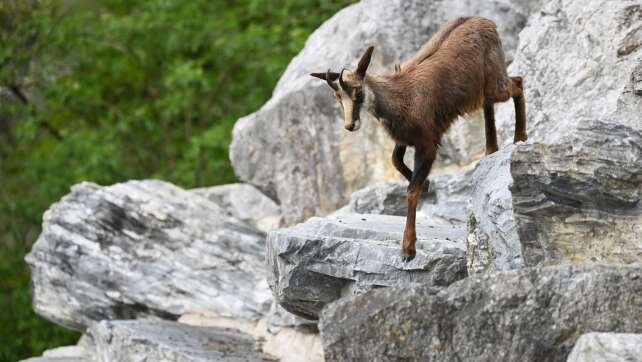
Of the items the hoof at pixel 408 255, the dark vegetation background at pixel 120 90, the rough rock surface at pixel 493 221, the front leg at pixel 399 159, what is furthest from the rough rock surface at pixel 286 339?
the dark vegetation background at pixel 120 90

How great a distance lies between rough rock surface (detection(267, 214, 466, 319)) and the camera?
28.3 ft

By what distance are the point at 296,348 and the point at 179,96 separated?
1156cm

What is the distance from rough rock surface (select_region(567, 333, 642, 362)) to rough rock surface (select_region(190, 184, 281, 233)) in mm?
8219

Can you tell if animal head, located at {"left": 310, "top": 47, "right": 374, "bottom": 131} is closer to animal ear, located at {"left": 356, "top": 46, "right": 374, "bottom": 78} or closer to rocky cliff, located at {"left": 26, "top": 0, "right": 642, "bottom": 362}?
animal ear, located at {"left": 356, "top": 46, "right": 374, "bottom": 78}

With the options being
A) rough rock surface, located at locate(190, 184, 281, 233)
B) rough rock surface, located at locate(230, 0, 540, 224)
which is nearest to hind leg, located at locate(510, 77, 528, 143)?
rough rock surface, located at locate(230, 0, 540, 224)

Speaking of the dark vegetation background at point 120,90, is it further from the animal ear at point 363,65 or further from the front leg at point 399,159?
the animal ear at point 363,65

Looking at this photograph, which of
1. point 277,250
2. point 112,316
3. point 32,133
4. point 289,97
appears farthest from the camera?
point 32,133

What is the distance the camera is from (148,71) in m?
22.7

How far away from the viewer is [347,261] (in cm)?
894

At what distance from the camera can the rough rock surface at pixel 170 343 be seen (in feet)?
32.6

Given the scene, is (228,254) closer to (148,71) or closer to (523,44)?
(523,44)

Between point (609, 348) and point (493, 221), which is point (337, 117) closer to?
point (493, 221)

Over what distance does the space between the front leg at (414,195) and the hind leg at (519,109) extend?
103cm

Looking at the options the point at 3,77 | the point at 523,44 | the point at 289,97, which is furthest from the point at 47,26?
the point at 523,44
